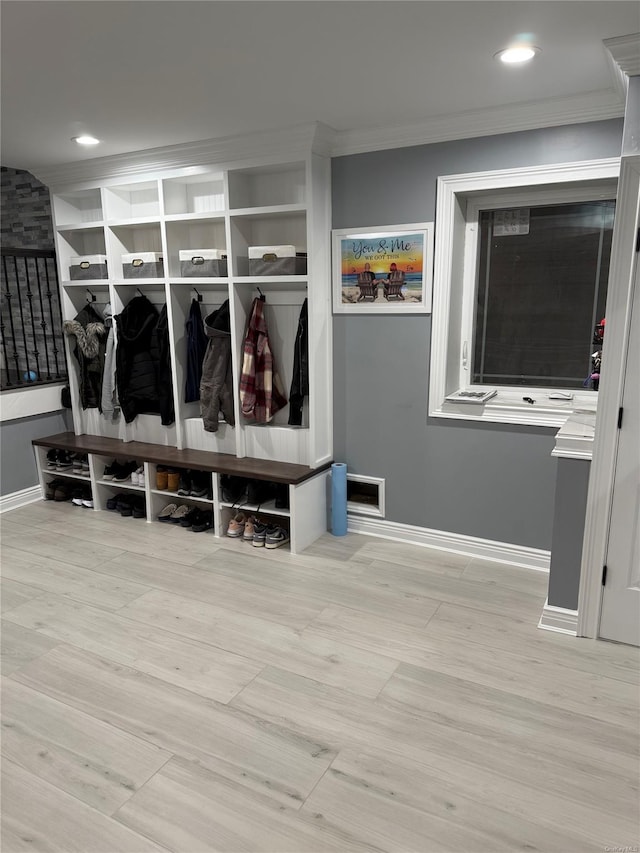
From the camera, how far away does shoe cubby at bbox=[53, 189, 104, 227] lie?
4.44 metres

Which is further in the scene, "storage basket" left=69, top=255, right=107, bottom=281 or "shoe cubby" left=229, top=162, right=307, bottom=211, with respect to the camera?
"storage basket" left=69, top=255, right=107, bottom=281

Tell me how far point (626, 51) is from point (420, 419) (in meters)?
2.03

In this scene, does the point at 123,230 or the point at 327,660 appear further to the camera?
the point at 123,230

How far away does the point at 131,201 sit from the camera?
438 centimetres

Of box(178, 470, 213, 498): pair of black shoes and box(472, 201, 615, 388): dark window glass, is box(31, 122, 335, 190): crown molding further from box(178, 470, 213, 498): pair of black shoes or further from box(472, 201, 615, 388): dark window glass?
box(178, 470, 213, 498): pair of black shoes

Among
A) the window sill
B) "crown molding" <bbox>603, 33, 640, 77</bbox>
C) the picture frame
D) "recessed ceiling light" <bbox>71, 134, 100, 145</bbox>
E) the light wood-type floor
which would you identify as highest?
"recessed ceiling light" <bbox>71, 134, 100, 145</bbox>

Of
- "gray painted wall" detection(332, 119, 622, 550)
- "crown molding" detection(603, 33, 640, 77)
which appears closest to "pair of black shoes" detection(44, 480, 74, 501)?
"gray painted wall" detection(332, 119, 622, 550)

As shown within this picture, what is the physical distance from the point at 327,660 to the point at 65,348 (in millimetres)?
3439

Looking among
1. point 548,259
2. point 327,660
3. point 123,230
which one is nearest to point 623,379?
point 548,259

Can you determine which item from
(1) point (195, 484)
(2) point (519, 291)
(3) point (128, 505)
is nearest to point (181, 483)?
(1) point (195, 484)

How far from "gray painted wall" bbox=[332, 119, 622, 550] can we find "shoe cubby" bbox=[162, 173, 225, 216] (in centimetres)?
93

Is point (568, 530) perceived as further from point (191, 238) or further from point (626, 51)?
point (191, 238)

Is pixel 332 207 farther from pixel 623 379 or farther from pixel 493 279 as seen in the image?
pixel 623 379

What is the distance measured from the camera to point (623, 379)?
2.42 meters
